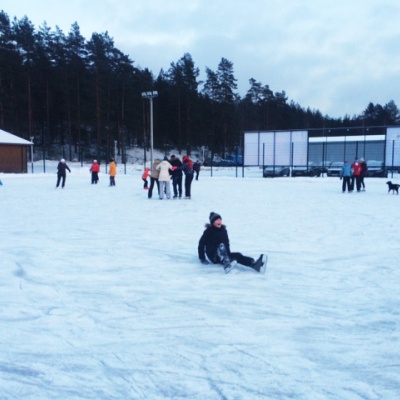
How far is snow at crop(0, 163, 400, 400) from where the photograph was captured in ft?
8.77

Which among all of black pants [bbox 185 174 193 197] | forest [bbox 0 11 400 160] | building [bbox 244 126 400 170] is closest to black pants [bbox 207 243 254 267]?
black pants [bbox 185 174 193 197]

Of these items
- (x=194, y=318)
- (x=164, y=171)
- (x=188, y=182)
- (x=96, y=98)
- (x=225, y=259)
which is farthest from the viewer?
Answer: (x=96, y=98)

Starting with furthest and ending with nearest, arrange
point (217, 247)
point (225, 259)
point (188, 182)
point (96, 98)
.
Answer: point (96, 98)
point (188, 182)
point (217, 247)
point (225, 259)

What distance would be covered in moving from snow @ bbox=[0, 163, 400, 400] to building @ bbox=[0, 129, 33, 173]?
96.8 feet

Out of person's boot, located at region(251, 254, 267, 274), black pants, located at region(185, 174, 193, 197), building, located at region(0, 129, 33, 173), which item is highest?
building, located at region(0, 129, 33, 173)

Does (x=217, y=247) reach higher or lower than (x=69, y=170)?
lower

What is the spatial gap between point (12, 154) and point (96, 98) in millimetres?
15096

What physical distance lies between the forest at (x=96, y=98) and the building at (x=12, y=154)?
6842 millimetres

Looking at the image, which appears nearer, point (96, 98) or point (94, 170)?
point (94, 170)

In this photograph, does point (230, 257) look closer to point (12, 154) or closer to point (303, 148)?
point (303, 148)

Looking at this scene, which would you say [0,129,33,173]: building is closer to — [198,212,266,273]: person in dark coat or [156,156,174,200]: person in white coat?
[156,156,174,200]: person in white coat

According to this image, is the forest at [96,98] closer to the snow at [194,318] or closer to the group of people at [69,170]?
the group of people at [69,170]

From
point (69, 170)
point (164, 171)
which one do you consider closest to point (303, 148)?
point (69, 170)

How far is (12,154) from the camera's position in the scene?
3500 cm
